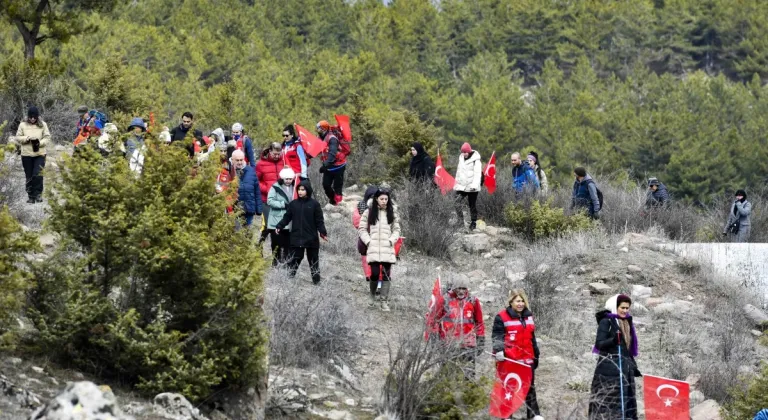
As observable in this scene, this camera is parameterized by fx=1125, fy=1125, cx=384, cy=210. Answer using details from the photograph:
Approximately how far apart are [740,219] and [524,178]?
360cm

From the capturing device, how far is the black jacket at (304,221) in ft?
40.3

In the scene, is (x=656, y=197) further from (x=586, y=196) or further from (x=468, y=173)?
(x=468, y=173)

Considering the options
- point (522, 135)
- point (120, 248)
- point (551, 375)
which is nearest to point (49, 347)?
point (120, 248)

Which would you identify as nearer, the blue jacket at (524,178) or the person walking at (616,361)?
the person walking at (616,361)

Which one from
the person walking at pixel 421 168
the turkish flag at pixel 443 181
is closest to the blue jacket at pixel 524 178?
the turkish flag at pixel 443 181

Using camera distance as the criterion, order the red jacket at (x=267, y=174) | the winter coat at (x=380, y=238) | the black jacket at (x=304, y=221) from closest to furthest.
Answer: the winter coat at (x=380, y=238), the black jacket at (x=304, y=221), the red jacket at (x=267, y=174)

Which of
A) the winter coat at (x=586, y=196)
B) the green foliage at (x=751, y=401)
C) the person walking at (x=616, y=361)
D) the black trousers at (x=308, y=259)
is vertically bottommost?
the green foliage at (x=751, y=401)

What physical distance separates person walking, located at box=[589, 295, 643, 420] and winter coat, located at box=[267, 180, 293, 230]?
4.55 meters

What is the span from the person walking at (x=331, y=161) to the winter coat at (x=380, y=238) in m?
5.27

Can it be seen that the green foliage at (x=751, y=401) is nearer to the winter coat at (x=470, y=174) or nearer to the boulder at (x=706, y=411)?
the boulder at (x=706, y=411)

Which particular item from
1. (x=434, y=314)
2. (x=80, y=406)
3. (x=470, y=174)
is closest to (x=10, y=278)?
(x=80, y=406)

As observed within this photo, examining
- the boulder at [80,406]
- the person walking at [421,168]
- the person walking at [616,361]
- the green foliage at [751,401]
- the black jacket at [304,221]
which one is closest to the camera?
the boulder at [80,406]

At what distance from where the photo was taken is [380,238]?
39.6ft

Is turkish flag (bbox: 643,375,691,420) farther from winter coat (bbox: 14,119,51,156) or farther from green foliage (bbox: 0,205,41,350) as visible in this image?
winter coat (bbox: 14,119,51,156)
